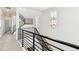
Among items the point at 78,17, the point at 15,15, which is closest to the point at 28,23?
the point at 15,15

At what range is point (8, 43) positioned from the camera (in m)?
1.60

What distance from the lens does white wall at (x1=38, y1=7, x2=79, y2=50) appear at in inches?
50.3

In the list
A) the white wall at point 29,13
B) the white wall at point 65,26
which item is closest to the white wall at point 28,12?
the white wall at point 29,13

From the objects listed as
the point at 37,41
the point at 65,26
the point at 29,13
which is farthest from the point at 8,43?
the point at 65,26

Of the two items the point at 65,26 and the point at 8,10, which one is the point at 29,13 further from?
the point at 65,26

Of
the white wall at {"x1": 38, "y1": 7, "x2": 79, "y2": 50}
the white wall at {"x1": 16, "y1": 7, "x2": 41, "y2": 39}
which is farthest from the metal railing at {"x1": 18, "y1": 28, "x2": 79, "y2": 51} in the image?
the white wall at {"x1": 16, "y1": 7, "x2": 41, "y2": 39}

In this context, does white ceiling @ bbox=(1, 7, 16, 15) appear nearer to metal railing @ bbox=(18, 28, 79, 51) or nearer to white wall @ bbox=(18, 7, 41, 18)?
white wall @ bbox=(18, 7, 41, 18)

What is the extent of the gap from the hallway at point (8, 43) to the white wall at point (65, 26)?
0.53 metres
